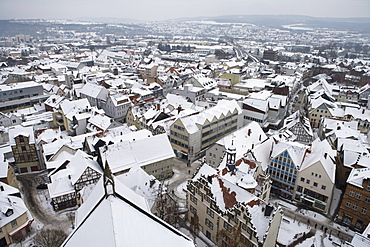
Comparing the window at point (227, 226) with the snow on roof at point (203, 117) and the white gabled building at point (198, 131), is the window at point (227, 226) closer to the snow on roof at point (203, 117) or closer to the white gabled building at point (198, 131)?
the white gabled building at point (198, 131)

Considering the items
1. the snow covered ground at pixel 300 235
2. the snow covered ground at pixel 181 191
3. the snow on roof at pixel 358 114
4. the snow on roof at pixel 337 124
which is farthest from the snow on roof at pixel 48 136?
the snow on roof at pixel 358 114

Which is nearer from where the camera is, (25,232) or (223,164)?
(25,232)

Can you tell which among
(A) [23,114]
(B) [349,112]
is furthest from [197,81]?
(A) [23,114]

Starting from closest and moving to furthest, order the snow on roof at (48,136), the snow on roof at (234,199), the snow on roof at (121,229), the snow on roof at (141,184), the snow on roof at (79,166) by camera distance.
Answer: the snow on roof at (121,229) → the snow on roof at (234,199) → the snow on roof at (141,184) → the snow on roof at (79,166) → the snow on roof at (48,136)

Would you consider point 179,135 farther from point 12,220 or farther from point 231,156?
point 12,220

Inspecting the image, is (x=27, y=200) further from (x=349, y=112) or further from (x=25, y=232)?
(x=349, y=112)

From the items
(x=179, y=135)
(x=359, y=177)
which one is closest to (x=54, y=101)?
(x=179, y=135)
